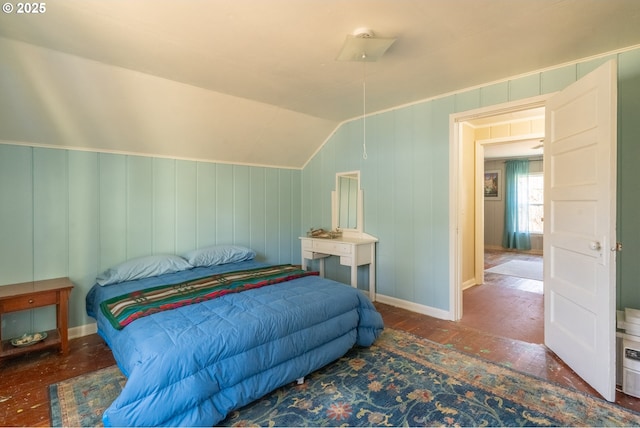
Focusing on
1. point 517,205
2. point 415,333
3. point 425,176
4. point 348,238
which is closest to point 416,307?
point 415,333

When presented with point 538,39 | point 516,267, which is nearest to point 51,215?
point 538,39

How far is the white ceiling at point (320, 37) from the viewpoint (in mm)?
1777

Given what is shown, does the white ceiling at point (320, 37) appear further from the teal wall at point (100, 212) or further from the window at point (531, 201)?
the window at point (531, 201)

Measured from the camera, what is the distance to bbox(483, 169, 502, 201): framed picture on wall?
26.8 feet

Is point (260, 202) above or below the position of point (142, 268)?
above

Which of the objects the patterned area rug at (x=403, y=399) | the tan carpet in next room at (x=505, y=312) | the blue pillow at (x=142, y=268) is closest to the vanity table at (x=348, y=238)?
the tan carpet in next room at (x=505, y=312)

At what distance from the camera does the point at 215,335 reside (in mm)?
1772

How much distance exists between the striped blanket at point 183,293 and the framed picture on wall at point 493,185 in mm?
7081

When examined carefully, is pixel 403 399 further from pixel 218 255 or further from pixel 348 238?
pixel 218 255

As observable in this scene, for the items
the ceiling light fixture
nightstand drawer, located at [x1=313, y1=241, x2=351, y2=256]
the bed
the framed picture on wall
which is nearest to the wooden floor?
the bed

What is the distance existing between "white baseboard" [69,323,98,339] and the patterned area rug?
0.90 meters

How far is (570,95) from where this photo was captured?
2281 millimetres

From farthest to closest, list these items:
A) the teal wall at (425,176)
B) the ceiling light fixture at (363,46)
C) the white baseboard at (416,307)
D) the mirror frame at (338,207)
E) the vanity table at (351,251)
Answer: the mirror frame at (338,207) → the vanity table at (351,251) → the white baseboard at (416,307) → the teal wall at (425,176) → the ceiling light fixture at (363,46)

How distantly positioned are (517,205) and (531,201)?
0.32 m
